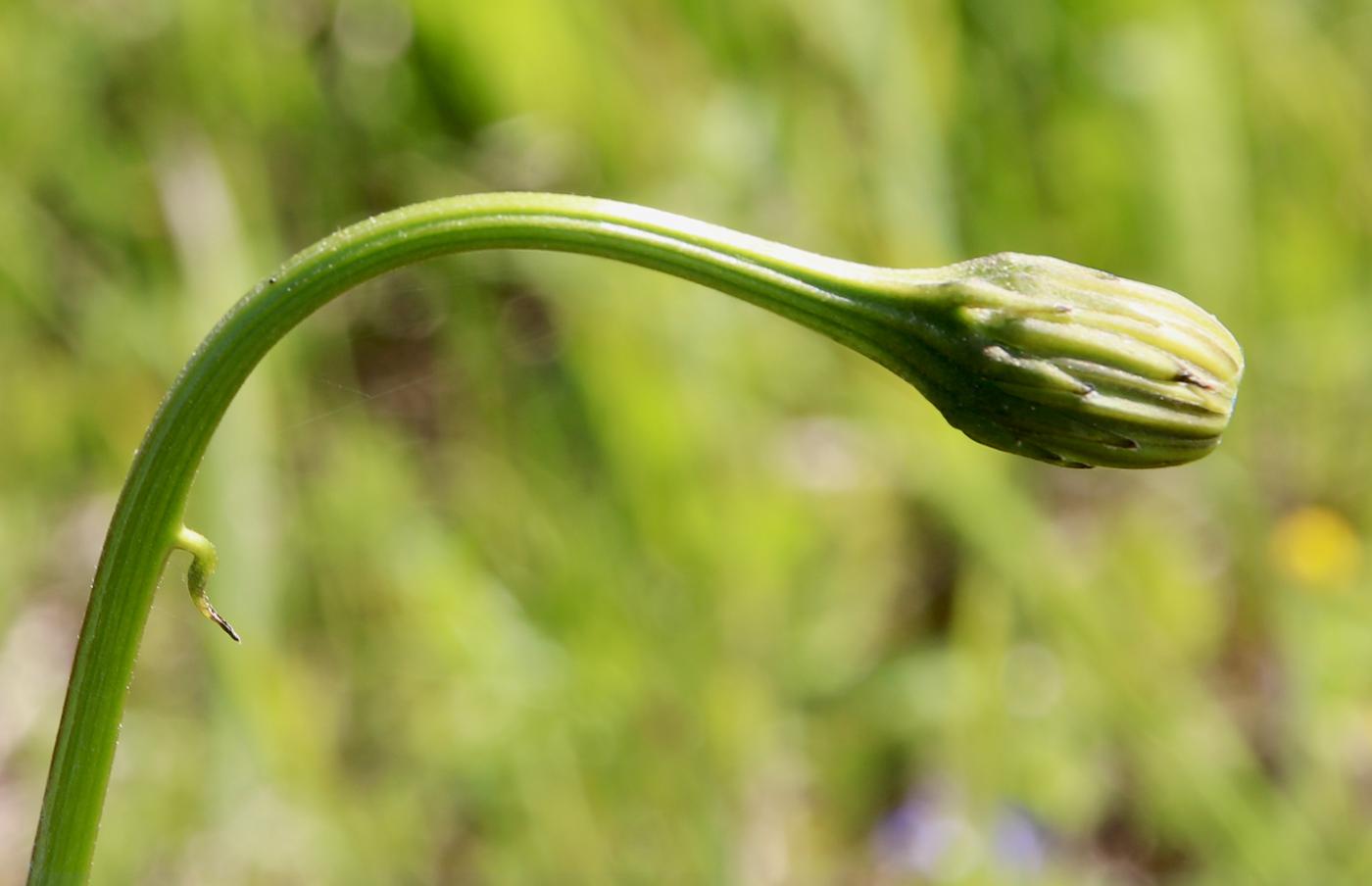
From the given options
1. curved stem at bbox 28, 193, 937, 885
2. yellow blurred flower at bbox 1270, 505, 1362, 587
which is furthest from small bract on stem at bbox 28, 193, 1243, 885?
yellow blurred flower at bbox 1270, 505, 1362, 587

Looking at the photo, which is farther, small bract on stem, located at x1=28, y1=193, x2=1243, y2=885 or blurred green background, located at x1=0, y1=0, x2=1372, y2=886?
blurred green background, located at x1=0, y1=0, x2=1372, y2=886

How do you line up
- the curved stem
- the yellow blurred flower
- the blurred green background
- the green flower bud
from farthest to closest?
the yellow blurred flower → the blurred green background → the green flower bud → the curved stem

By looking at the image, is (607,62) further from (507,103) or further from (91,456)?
(91,456)

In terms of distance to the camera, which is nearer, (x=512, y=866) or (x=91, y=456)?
(x=512, y=866)

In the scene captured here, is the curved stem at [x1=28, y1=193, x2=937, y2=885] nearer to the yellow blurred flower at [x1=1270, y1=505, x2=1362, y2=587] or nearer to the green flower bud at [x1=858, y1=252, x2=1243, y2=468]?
the green flower bud at [x1=858, y1=252, x2=1243, y2=468]

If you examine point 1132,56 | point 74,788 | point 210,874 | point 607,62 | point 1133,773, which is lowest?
point 74,788

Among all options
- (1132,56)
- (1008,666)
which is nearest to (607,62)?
(1132,56)

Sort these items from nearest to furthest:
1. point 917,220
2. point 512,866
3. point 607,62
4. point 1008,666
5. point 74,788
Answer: point 74,788, point 512,866, point 1008,666, point 917,220, point 607,62

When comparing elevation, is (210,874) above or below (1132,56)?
below
